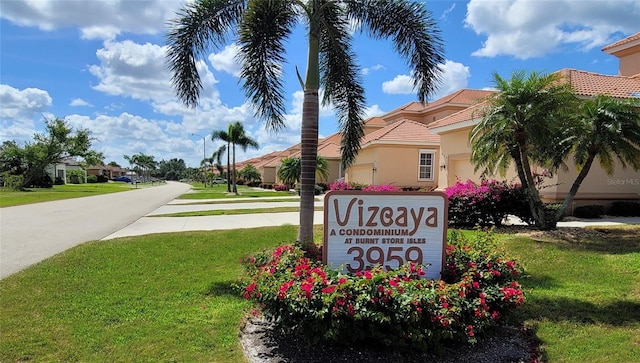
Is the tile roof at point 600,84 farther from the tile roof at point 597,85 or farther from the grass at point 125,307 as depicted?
the grass at point 125,307

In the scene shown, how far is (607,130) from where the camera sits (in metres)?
10.0

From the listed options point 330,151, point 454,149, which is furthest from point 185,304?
point 330,151

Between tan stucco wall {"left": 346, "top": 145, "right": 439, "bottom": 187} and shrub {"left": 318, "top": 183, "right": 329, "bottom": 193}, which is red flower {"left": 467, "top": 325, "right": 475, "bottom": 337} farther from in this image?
shrub {"left": 318, "top": 183, "right": 329, "bottom": 193}

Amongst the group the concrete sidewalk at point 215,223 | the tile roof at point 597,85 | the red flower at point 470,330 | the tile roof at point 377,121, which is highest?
the tile roof at point 377,121

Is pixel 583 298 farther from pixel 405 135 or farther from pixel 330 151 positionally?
pixel 330 151

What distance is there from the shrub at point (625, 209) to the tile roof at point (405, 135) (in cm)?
1173

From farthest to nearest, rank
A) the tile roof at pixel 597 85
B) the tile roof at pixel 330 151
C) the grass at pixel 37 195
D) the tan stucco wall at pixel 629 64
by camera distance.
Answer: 1. the tile roof at pixel 330 151
2. the grass at pixel 37 195
3. the tan stucco wall at pixel 629 64
4. the tile roof at pixel 597 85

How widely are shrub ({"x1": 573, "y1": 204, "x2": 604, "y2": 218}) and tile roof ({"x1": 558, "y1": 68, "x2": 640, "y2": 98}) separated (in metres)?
3.87

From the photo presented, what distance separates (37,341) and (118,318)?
841 mm

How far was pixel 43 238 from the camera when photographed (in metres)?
11.0

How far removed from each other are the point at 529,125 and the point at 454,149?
9282mm

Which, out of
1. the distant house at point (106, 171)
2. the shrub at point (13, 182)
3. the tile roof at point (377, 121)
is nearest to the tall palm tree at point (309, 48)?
the tile roof at point (377, 121)

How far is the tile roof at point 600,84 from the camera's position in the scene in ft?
48.7

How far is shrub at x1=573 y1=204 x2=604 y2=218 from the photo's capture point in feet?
46.8
